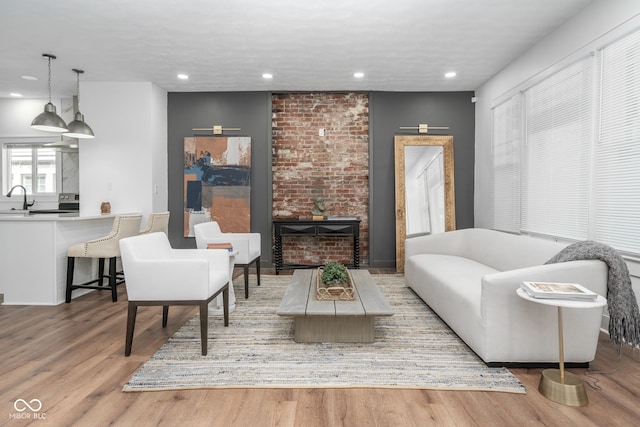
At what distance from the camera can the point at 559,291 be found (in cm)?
190

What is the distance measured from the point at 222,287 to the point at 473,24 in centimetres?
333

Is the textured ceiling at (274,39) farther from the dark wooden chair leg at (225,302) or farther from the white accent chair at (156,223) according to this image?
the dark wooden chair leg at (225,302)

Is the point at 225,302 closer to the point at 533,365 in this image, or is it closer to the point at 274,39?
the point at 533,365

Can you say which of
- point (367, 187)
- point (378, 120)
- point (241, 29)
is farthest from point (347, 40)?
point (367, 187)

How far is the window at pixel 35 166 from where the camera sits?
621cm

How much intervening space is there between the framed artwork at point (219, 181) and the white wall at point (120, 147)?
0.58 m

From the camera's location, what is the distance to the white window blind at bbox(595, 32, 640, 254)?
8.69ft

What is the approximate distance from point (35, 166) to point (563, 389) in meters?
7.73

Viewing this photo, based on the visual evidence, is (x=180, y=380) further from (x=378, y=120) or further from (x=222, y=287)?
(x=378, y=120)

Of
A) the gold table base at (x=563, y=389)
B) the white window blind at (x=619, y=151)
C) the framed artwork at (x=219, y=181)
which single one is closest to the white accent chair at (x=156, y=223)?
the framed artwork at (x=219, y=181)

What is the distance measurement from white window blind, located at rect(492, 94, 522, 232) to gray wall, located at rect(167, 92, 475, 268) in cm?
70

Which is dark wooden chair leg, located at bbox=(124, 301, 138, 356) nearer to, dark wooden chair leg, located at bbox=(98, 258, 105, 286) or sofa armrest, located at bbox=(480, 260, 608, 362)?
dark wooden chair leg, located at bbox=(98, 258, 105, 286)

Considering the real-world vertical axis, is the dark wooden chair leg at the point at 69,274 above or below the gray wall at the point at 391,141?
below

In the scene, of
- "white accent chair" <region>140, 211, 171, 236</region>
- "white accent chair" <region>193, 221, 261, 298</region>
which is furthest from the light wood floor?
"white accent chair" <region>140, 211, 171, 236</region>
